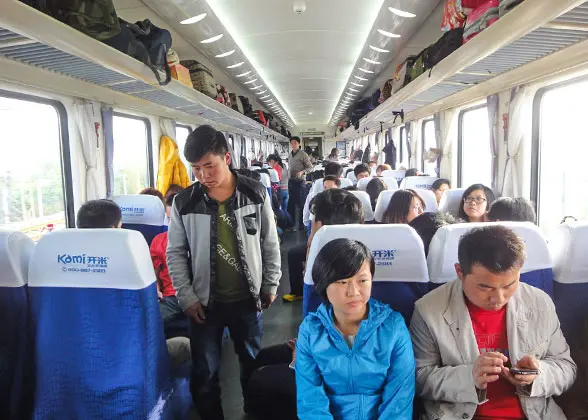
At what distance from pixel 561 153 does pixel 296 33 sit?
12.7 ft

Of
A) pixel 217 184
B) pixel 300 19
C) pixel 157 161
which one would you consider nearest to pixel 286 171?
pixel 157 161

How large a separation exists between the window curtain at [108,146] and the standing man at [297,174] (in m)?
5.37

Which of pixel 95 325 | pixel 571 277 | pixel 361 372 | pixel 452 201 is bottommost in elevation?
pixel 361 372

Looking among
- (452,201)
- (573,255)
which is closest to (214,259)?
(573,255)

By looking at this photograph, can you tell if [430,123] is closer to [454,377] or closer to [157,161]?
[157,161]

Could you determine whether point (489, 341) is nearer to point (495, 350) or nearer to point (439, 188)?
point (495, 350)

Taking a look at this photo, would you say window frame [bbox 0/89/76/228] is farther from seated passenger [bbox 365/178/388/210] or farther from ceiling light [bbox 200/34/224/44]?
seated passenger [bbox 365/178/388/210]

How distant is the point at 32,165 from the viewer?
4.28m

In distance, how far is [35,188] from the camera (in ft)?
14.1

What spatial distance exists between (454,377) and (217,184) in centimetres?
146

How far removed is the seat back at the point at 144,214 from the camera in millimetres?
4488

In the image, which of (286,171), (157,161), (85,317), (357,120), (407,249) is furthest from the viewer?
(357,120)

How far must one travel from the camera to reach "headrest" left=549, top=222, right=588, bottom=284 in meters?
2.19

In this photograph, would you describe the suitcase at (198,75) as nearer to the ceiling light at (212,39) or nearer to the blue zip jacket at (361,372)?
the ceiling light at (212,39)
